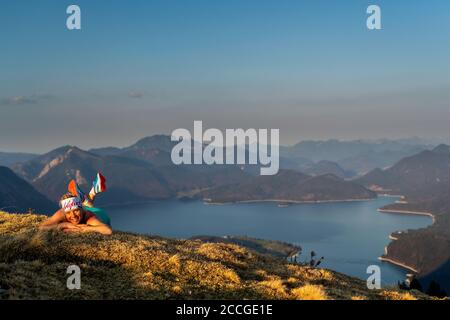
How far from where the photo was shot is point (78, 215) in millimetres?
27156

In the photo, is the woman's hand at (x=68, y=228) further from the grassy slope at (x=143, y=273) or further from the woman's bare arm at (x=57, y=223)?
the grassy slope at (x=143, y=273)

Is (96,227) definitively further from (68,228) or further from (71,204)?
(71,204)

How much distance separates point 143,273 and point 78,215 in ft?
28.9

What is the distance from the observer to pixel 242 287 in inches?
760

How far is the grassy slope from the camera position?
694 inches

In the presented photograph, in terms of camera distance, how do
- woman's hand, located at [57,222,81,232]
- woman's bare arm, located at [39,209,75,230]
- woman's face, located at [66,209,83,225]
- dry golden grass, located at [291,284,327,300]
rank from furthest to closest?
woman's face, located at [66,209,83,225] → woman's hand, located at [57,222,81,232] → woman's bare arm, located at [39,209,75,230] → dry golden grass, located at [291,284,327,300]

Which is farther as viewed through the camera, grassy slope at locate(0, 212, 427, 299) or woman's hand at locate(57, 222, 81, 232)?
woman's hand at locate(57, 222, 81, 232)

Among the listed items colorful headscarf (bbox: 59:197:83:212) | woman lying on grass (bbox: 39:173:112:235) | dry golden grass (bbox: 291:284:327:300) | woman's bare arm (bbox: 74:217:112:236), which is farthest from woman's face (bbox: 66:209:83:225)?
dry golden grass (bbox: 291:284:327:300)

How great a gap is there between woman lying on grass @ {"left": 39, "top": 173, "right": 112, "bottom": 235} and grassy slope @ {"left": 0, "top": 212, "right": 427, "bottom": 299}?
44.8 inches

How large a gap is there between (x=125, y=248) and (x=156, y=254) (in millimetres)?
1770

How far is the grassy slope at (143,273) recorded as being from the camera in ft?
57.8

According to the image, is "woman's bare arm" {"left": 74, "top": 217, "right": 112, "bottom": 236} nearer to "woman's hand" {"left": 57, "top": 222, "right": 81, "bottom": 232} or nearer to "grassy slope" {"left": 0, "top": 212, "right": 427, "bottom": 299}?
"woman's hand" {"left": 57, "top": 222, "right": 81, "bottom": 232}
